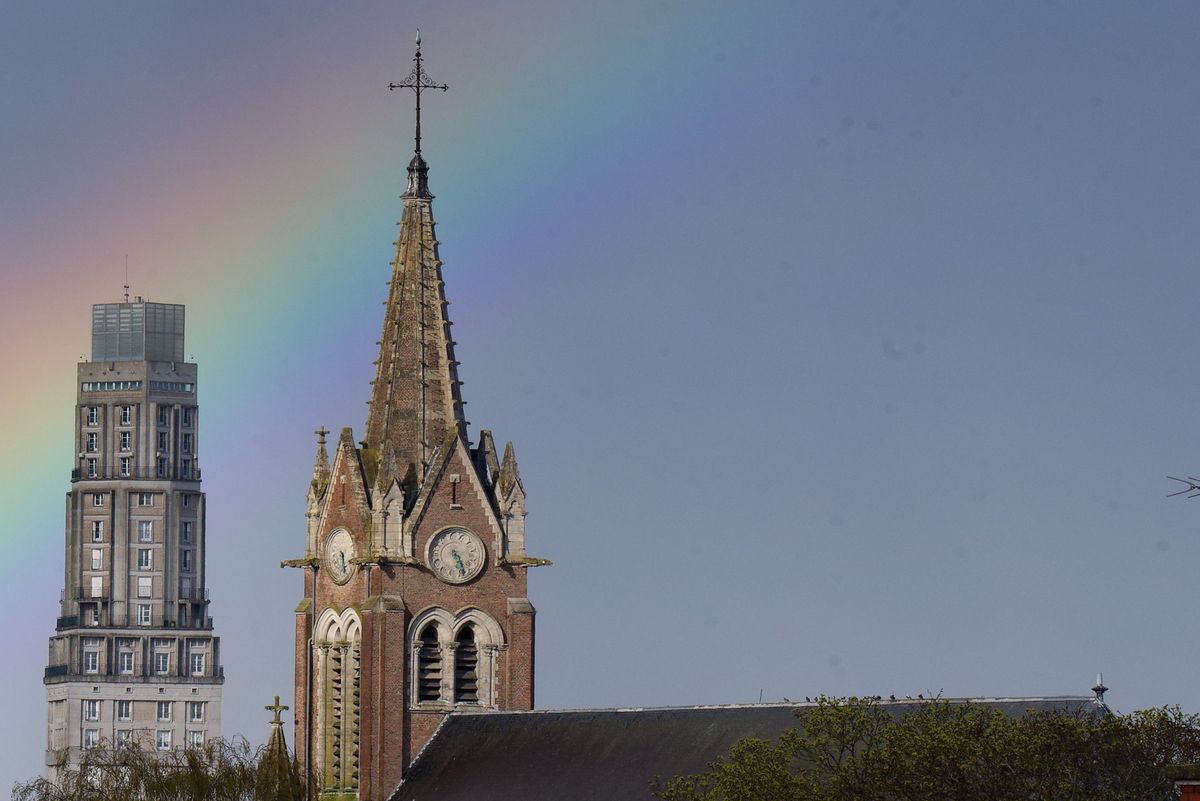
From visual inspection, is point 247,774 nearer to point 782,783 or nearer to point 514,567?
point 514,567

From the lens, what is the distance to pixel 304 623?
98.5 metres

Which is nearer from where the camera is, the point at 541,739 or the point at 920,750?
the point at 920,750

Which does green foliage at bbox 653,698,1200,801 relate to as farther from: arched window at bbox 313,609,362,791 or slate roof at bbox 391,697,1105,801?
arched window at bbox 313,609,362,791

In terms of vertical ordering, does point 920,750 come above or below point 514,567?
below

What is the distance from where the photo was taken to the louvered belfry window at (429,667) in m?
94.2

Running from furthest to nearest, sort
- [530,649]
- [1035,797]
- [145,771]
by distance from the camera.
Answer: [530,649] → [145,771] → [1035,797]

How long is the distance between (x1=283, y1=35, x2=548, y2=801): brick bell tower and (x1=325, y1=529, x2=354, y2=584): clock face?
0.24 feet

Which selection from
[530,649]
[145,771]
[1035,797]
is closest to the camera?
[1035,797]

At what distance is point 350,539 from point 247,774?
31.7 ft

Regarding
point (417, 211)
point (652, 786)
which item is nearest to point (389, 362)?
point (417, 211)

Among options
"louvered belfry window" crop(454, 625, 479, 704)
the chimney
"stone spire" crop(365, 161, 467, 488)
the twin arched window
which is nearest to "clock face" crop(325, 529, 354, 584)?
"stone spire" crop(365, 161, 467, 488)

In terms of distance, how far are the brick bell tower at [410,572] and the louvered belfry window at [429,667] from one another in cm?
5

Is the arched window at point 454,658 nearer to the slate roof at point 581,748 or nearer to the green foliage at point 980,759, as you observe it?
the slate roof at point 581,748

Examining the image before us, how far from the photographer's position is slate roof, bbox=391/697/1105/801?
80562 mm
